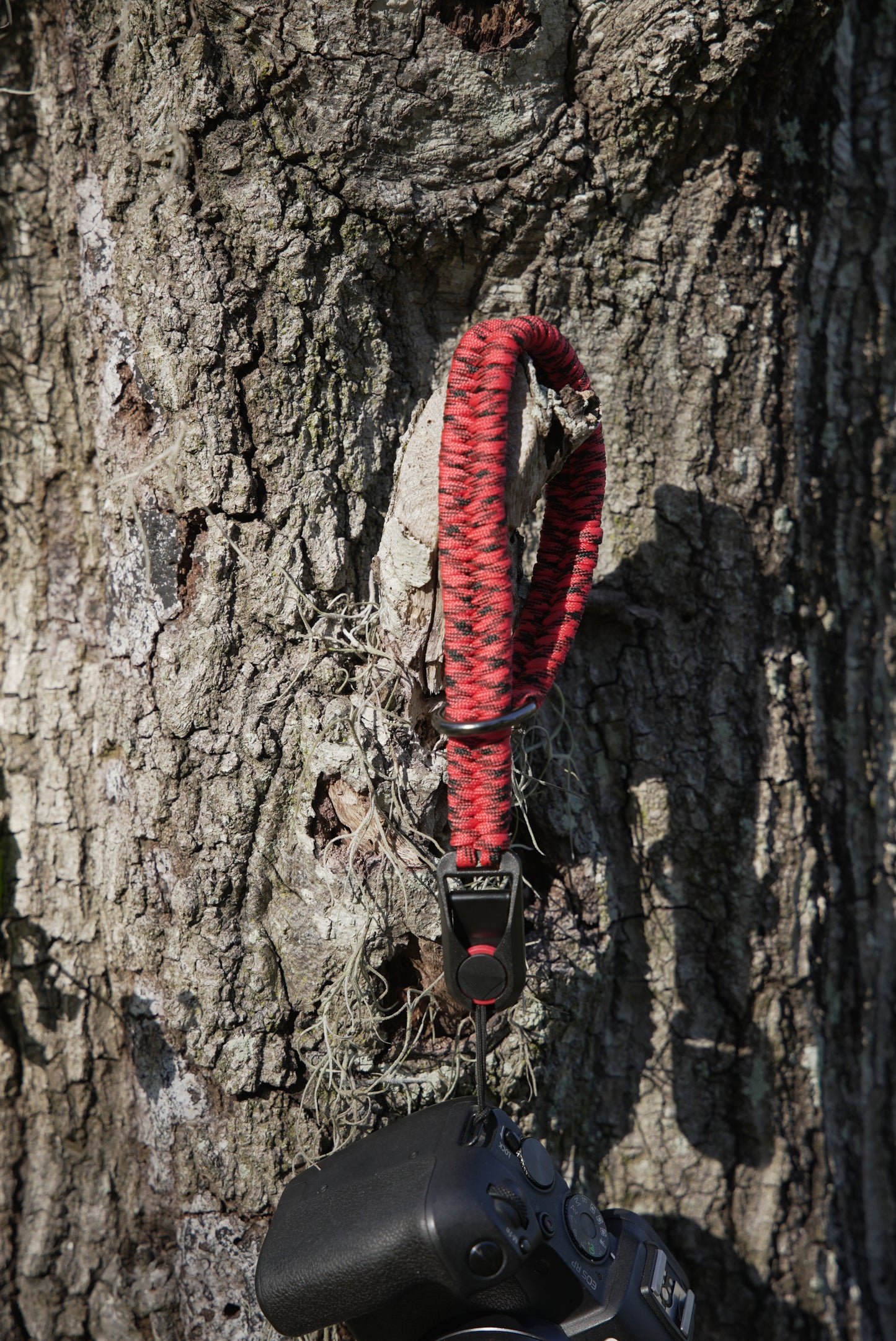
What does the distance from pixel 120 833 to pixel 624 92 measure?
1358 millimetres

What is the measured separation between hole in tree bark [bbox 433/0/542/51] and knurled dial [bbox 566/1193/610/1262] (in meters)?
1.56

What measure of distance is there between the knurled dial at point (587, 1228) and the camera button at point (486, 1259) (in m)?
0.14

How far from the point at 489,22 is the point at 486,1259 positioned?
1588 mm

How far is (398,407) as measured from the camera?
4.33ft

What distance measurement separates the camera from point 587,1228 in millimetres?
1041

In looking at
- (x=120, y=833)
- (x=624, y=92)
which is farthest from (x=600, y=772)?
(x=624, y=92)

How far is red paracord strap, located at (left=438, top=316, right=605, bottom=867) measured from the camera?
1048mm

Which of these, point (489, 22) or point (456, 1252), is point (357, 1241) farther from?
point (489, 22)

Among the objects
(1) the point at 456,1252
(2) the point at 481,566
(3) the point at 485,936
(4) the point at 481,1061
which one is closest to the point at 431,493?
(2) the point at 481,566

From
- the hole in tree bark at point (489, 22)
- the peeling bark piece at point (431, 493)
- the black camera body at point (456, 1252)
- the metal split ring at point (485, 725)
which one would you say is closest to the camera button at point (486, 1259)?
the black camera body at point (456, 1252)

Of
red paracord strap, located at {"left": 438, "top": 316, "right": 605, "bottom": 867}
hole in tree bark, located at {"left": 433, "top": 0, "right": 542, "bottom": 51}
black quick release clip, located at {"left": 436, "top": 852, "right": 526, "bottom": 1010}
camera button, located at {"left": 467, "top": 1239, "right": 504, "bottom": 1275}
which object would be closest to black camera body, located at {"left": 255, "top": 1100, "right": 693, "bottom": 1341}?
camera button, located at {"left": 467, "top": 1239, "right": 504, "bottom": 1275}

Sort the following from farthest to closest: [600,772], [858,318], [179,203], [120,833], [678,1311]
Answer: [858,318] → [600,772] → [120,833] → [179,203] → [678,1311]

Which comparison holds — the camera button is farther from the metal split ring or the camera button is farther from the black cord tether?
the metal split ring

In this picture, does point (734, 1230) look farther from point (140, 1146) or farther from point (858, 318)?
point (858, 318)
